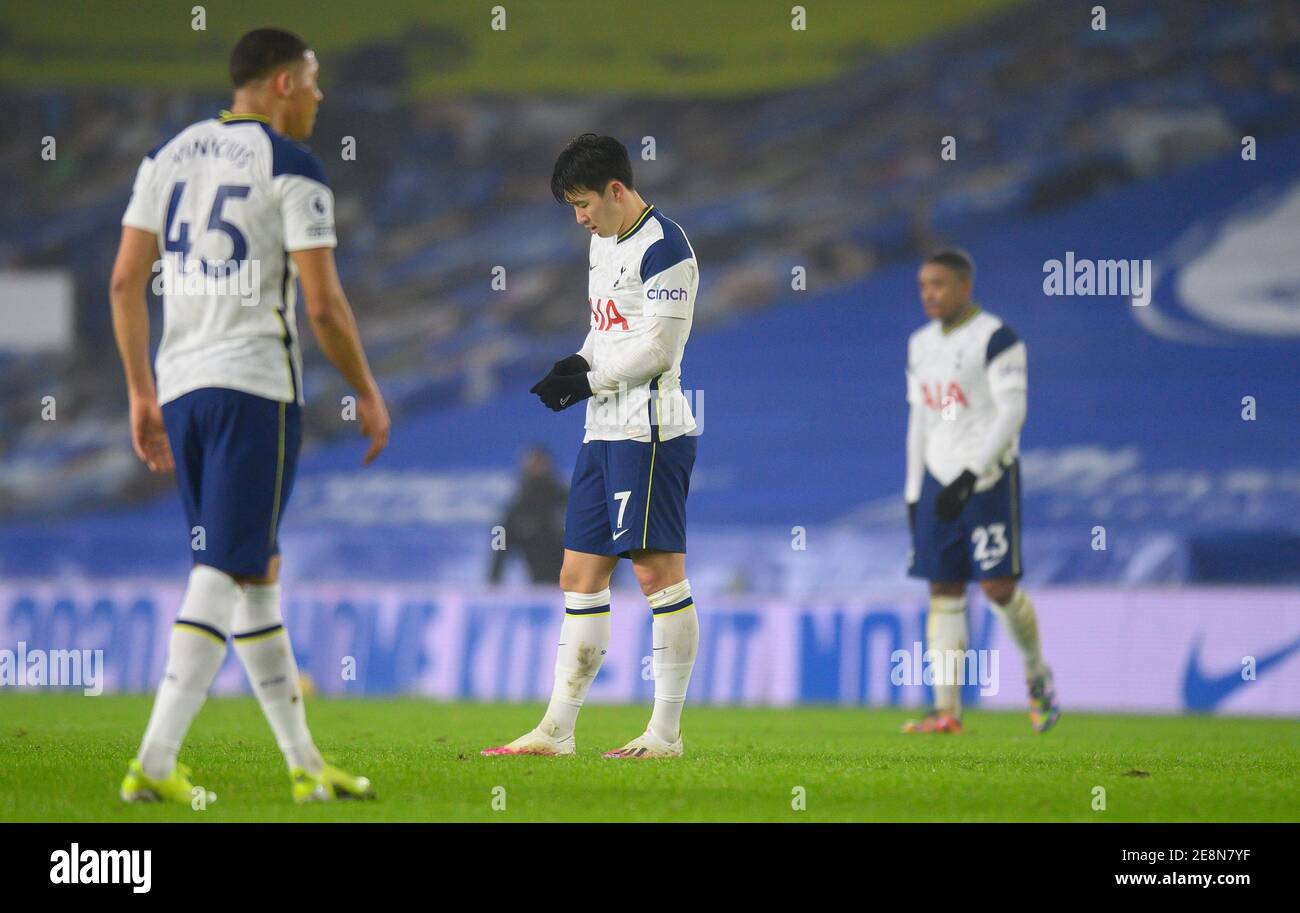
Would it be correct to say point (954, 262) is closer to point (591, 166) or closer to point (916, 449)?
point (916, 449)

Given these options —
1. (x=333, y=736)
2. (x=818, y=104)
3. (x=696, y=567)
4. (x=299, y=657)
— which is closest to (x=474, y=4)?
(x=818, y=104)

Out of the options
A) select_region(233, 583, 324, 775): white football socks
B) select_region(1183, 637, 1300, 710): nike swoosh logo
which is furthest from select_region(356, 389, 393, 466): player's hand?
select_region(1183, 637, 1300, 710): nike swoosh logo

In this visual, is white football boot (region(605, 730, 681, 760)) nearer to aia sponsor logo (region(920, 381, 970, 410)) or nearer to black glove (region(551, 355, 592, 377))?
black glove (region(551, 355, 592, 377))

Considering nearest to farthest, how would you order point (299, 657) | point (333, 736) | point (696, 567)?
point (333, 736) → point (299, 657) → point (696, 567)

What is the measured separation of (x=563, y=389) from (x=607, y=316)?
0.40m

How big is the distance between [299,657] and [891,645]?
16.2 ft

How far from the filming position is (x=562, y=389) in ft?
20.3

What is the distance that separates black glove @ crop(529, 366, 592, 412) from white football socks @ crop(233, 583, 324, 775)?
5.73 feet

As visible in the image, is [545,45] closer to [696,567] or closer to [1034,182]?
[1034,182]

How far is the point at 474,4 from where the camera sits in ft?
65.1

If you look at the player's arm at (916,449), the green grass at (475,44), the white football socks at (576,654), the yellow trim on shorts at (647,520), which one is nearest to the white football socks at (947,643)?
the player's arm at (916,449)

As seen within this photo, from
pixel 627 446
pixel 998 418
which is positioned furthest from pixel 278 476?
pixel 998 418

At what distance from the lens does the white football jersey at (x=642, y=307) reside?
20.3 feet

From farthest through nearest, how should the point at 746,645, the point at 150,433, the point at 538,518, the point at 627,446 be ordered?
the point at 538,518, the point at 746,645, the point at 627,446, the point at 150,433
